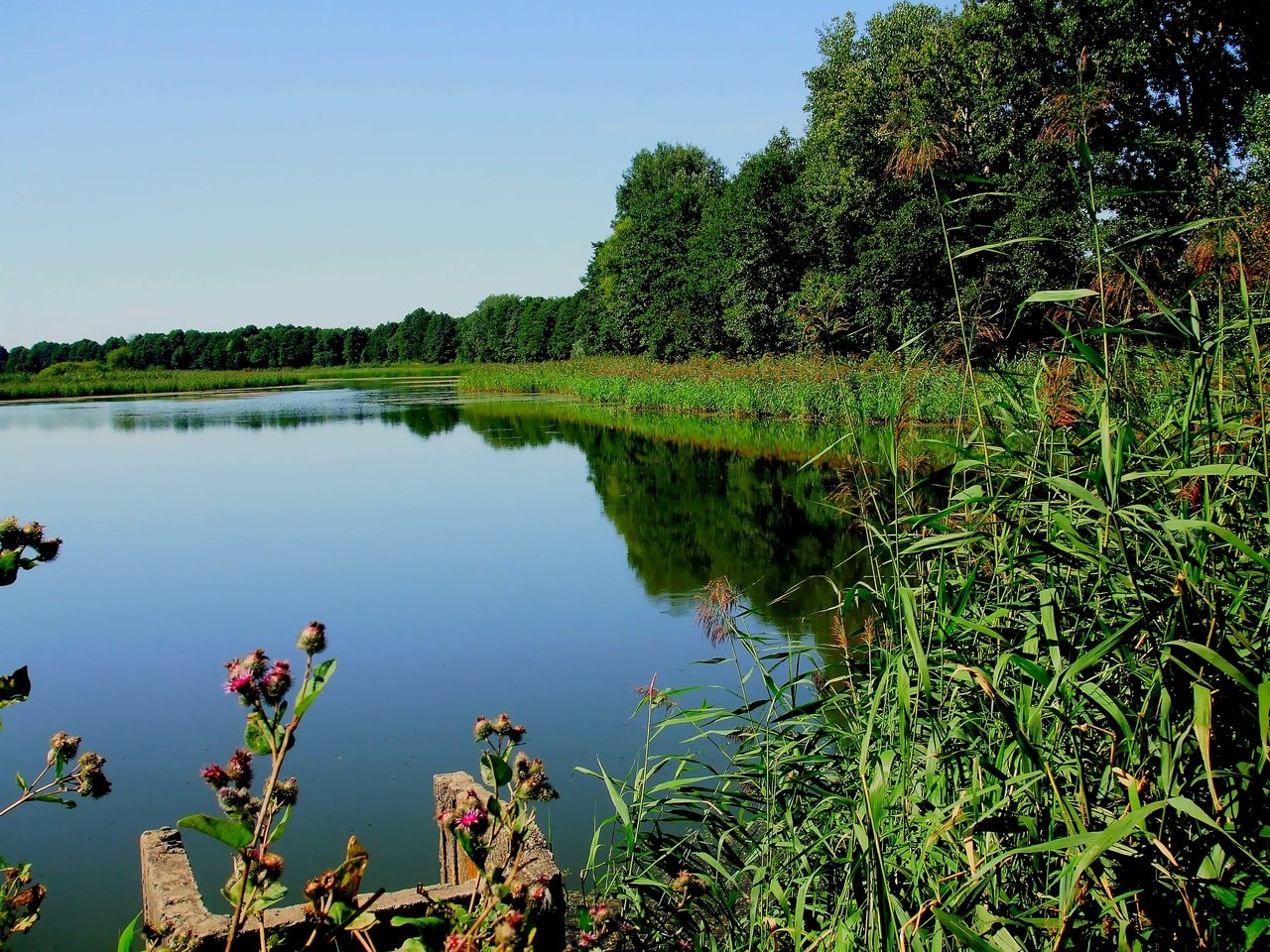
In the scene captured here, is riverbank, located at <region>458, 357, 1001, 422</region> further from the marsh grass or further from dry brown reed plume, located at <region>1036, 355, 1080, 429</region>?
the marsh grass

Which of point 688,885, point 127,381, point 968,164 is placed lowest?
point 688,885

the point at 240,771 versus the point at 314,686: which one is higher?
the point at 314,686

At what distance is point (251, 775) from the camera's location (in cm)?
109

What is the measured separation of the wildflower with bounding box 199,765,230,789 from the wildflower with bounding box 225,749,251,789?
0.04 feet

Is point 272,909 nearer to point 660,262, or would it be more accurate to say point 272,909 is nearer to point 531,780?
point 531,780

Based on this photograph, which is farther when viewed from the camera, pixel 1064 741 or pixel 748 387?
pixel 748 387

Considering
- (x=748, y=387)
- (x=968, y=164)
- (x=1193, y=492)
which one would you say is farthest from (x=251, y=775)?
(x=748, y=387)

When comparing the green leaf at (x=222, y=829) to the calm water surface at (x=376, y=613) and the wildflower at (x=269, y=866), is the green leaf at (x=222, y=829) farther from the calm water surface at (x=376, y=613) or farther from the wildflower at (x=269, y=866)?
the calm water surface at (x=376, y=613)

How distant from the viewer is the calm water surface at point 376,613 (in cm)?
387

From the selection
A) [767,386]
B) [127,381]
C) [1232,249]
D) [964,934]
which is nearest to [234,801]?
[964,934]

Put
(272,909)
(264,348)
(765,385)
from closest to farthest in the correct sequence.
Result: (272,909) → (765,385) → (264,348)

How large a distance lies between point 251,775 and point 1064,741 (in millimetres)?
1447

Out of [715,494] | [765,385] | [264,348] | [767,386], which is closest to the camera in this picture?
[715,494]

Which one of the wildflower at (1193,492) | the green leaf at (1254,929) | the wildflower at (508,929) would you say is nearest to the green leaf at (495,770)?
the wildflower at (508,929)
